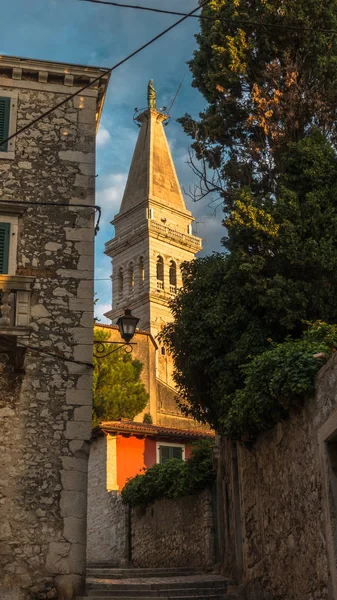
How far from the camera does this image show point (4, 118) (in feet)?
46.1

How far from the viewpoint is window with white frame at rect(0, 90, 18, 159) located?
13766 millimetres

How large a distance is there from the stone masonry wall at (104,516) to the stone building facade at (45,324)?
13.4 meters

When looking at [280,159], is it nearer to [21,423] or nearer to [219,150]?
[219,150]

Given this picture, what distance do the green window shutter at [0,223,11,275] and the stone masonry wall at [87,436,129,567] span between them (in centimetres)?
1414

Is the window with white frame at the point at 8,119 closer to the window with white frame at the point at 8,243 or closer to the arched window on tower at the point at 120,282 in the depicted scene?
the window with white frame at the point at 8,243

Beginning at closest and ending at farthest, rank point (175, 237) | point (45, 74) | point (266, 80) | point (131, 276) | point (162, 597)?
point (162, 597) < point (45, 74) < point (266, 80) < point (175, 237) < point (131, 276)

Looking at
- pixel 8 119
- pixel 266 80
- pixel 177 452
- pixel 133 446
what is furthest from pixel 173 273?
pixel 8 119

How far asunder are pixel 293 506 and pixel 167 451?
19.0m

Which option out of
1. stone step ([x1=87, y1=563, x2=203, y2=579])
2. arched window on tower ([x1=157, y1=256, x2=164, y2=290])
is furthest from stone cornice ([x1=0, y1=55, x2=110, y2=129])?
arched window on tower ([x1=157, y1=256, x2=164, y2=290])

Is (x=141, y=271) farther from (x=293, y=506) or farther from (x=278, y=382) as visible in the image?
(x=293, y=506)

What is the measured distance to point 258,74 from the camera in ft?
61.1

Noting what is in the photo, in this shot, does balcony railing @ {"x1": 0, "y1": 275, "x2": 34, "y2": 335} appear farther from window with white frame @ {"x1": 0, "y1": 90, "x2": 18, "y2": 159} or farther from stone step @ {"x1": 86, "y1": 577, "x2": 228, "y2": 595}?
stone step @ {"x1": 86, "y1": 577, "x2": 228, "y2": 595}

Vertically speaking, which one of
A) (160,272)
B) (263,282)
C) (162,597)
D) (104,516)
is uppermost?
(160,272)

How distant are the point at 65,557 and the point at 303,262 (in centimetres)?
683
